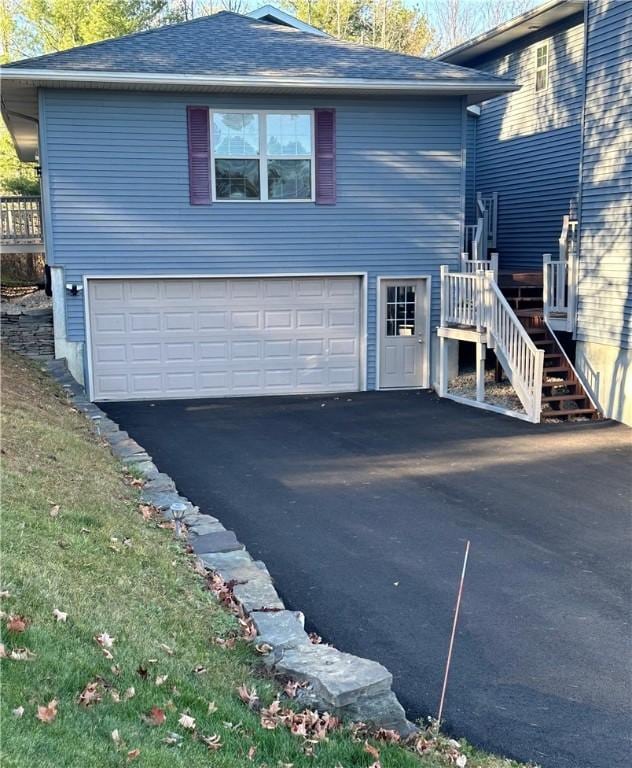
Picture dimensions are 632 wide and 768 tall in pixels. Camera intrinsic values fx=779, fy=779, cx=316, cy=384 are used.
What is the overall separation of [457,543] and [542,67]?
43.0 feet

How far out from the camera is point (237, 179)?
1381 cm

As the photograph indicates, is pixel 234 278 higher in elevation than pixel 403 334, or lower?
higher

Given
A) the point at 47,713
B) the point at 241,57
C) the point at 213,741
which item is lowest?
the point at 213,741

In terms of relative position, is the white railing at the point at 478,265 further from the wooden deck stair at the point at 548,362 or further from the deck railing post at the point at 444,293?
the wooden deck stair at the point at 548,362

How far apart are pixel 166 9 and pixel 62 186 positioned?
69.6ft

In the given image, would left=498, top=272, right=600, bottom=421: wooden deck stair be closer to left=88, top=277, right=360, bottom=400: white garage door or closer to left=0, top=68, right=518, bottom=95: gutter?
left=88, top=277, right=360, bottom=400: white garage door

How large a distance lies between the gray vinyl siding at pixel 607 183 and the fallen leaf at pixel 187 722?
967 centimetres

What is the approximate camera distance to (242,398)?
46.6 feet

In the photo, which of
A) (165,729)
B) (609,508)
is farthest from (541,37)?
(165,729)

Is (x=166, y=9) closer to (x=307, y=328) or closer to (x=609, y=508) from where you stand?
(x=307, y=328)

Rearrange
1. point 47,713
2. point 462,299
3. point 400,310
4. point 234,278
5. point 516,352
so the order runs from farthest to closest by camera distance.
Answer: point 400,310 → point 234,278 → point 462,299 → point 516,352 → point 47,713

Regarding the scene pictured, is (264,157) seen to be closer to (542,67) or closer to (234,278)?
(234,278)

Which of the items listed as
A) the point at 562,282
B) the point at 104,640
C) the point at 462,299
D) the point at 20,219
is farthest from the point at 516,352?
the point at 20,219

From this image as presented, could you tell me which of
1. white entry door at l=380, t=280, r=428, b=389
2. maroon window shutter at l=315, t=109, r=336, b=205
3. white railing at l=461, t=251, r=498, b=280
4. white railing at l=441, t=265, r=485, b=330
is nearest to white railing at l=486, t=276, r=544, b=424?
white railing at l=441, t=265, r=485, b=330
